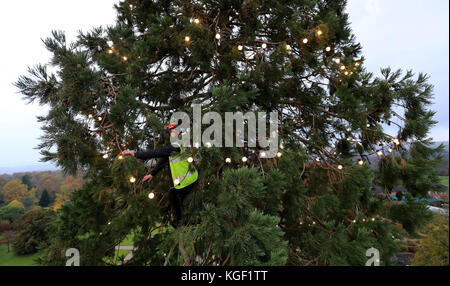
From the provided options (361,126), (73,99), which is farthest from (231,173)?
(361,126)

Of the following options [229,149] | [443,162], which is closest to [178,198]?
[229,149]

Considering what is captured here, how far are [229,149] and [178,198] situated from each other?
3.54ft

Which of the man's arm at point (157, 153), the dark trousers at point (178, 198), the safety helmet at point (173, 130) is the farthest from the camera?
the dark trousers at point (178, 198)

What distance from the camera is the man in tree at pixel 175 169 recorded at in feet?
6.40

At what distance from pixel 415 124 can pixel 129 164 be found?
3.82 m

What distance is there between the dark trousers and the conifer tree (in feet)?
0.33

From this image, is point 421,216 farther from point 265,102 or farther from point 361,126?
point 265,102

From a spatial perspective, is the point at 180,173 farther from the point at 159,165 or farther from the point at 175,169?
the point at 159,165

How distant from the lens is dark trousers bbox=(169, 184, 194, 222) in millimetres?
2355

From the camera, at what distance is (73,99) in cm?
199

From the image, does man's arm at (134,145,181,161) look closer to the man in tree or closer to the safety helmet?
the man in tree

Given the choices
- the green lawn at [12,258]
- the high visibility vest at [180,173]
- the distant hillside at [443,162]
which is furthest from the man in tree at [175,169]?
the green lawn at [12,258]

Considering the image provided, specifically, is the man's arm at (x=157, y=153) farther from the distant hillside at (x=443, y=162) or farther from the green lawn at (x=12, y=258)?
the green lawn at (x=12, y=258)

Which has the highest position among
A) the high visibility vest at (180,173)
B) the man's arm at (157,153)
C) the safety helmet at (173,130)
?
the safety helmet at (173,130)
